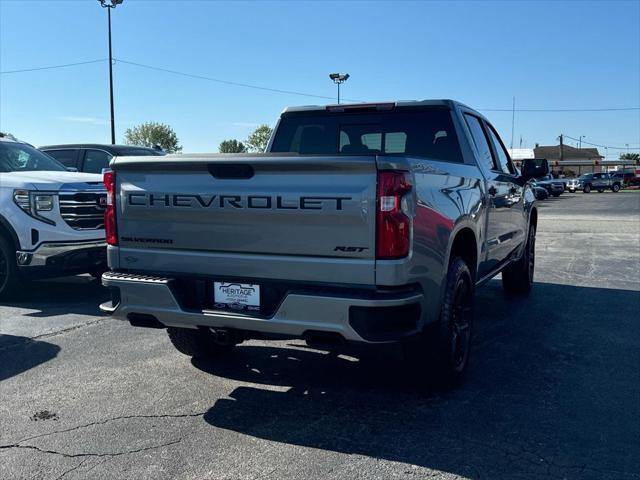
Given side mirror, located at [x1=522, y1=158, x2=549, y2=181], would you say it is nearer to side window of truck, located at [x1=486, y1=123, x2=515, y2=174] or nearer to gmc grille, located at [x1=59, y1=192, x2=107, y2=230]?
side window of truck, located at [x1=486, y1=123, x2=515, y2=174]

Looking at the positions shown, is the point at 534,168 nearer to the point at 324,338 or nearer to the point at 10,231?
the point at 324,338

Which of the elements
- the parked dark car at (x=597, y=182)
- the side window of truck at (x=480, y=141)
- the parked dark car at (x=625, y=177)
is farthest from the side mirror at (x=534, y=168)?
the parked dark car at (x=625, y=177)

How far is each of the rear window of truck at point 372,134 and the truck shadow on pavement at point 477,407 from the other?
1.77 m

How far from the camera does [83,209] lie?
7.49m

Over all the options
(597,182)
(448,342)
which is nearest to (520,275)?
(448,342)

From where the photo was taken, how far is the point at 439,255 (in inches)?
157

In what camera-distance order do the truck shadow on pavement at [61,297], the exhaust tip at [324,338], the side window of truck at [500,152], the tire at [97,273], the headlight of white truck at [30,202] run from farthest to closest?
the tire at [97,273] < the headlight of white truck at [30,202] < the truck shadow on pavement at [61,297] < the side window of truck at [500,152] < the exhaust tip at [324,338]

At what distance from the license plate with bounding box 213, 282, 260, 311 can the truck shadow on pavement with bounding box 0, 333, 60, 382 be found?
81.3 inches

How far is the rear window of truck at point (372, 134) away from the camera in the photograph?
209 inches

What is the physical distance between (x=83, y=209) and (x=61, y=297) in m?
1.27

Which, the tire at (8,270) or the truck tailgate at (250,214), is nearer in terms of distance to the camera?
the truck tailgate at (250,214)

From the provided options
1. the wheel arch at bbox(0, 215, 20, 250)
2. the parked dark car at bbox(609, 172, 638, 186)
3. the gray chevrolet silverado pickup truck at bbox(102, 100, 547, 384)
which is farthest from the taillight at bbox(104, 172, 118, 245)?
the parked dark car at bbox(609, 172, 638, 186)

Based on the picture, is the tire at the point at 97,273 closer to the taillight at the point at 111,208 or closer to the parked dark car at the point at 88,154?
the parked dark car at the point at 88,154

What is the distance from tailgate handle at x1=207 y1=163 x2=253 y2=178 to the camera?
373cm
